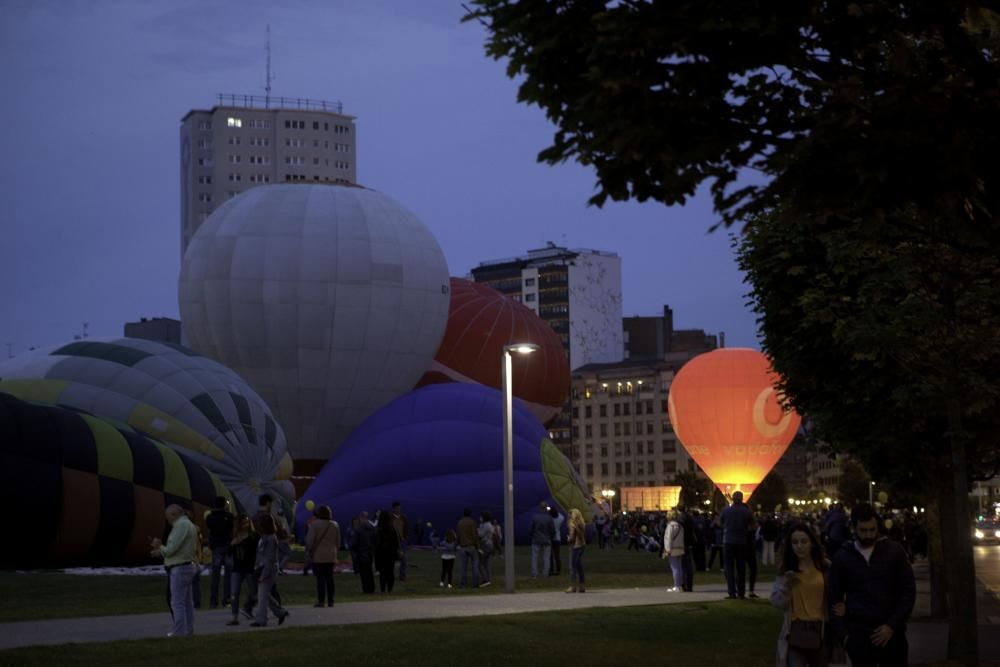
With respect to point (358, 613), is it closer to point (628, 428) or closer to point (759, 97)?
point (759, 97)

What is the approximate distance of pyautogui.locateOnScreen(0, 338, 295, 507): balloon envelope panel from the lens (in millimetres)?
43875

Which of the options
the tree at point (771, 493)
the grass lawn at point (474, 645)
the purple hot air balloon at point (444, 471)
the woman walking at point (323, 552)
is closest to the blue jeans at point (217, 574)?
the woman walking at point (323, 552)

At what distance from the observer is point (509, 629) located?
20.9 metres

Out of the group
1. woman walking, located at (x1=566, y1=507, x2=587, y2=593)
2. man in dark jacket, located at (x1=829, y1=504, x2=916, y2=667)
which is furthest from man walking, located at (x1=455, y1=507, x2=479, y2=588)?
man in dark jacket, located at (x1=829, y1=504, x2=916, y2=667)

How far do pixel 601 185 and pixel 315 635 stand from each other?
10920 millimetres

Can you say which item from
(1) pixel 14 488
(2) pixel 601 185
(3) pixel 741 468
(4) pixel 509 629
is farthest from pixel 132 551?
(3) pixel 741 468

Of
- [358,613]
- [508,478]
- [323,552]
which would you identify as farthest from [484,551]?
[358,613]

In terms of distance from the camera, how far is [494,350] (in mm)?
75250

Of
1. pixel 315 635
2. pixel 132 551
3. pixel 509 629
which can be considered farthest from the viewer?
pixel 132 551

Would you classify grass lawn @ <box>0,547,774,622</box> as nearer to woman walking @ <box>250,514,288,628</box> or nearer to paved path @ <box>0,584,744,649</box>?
paved path @ <box>0,584,744,649</box>

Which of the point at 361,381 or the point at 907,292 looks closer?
the point at 907,292

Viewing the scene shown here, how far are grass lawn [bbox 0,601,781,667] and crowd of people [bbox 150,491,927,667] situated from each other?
1272 mm

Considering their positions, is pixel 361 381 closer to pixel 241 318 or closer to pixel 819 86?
pixel 241 318

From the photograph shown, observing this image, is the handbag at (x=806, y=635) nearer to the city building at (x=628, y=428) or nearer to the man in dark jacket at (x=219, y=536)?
the man in dark jacket at (x=219, y=536)
